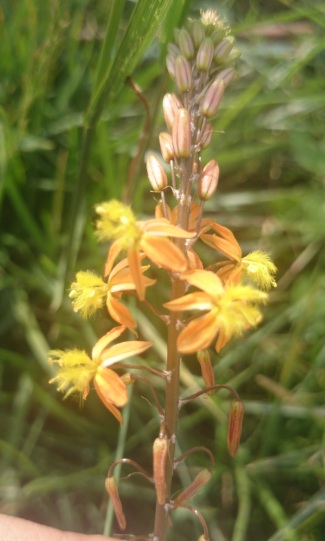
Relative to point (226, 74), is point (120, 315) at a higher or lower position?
lower

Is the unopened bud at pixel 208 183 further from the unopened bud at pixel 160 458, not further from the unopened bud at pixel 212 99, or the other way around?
the unopened bud at pixel 160 458

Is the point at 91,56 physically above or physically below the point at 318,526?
above

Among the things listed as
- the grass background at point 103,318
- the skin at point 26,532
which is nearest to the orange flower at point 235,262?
the grass background at point 103,318

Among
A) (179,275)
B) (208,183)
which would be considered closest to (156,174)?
(208,183)

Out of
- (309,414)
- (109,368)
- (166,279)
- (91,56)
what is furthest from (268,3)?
(109,368)

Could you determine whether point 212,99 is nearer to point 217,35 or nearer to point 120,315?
point 217,35

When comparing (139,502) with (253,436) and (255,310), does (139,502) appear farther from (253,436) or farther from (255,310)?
(255,310)
